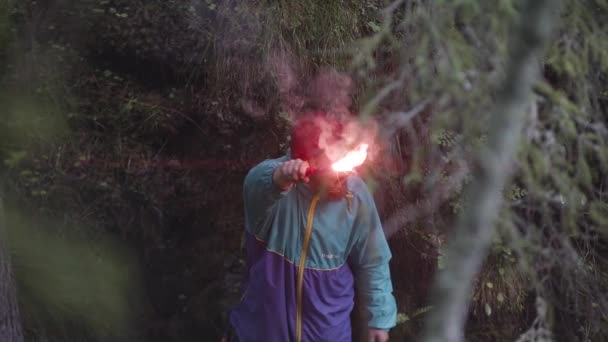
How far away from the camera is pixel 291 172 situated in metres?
2.50

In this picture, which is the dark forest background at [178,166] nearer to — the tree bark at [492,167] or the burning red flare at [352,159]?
the burning red flare at [352,159]

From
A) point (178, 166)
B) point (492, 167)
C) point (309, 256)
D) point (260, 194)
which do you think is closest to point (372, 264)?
point (309, 256)

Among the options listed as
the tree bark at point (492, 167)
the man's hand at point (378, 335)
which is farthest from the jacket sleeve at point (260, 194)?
the tree bark at point (492, 167)

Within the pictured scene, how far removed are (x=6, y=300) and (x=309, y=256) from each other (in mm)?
1896

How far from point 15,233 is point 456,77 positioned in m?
3.74

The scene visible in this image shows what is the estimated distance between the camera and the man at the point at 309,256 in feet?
9.20

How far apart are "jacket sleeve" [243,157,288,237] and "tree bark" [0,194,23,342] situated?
153 cm

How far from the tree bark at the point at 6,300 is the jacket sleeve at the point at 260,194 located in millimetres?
1530

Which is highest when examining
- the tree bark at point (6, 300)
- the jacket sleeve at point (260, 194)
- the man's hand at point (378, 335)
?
the jacket sleeve at point (260, 194)

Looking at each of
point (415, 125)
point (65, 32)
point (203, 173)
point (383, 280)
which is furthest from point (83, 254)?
point (415, 125)

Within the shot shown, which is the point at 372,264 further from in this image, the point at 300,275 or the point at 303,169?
the point at 303,169

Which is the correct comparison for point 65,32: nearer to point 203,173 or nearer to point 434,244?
point 203,173

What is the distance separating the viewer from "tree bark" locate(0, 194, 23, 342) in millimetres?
3129

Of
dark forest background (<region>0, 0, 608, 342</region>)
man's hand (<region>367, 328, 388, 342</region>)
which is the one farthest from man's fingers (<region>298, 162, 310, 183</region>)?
dark forest background (<region>0, 0, 608, 342</region>)
